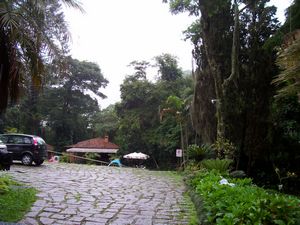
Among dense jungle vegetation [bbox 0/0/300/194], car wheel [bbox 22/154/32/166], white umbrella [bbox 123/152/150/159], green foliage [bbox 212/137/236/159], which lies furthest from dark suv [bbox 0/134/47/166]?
white umbrella [bbox 123/152/150/159]

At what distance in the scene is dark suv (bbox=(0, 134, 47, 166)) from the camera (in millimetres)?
14508

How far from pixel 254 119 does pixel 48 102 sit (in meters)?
23.7

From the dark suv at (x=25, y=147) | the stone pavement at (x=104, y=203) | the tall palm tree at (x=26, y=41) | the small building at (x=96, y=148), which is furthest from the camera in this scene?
the small building at (x=96, y=148)

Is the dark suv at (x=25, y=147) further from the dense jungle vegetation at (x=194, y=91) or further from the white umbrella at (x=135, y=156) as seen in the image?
the white umbrella at (x=135, y=156)

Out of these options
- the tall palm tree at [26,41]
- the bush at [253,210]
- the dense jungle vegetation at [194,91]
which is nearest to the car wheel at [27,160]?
the dense jungle vegetation at [194,91]

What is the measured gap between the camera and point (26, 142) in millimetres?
→ 14594

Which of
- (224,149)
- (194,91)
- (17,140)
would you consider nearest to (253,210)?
(224,149)

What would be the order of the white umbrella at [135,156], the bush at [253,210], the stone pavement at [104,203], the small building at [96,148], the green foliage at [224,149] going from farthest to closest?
the small building at [96,148] < the white umbrella at [135,156] < the green foliage at [224,149] < the stone pavement at [104,203] < the bush at [253,210]

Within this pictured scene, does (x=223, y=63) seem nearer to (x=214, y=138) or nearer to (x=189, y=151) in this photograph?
(x=214, y=138)

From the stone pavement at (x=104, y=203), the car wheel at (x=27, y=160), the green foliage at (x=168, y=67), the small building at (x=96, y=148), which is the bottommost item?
the stone pavement at (x=104, y=203)

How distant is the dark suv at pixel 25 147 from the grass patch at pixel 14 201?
6.46 metres

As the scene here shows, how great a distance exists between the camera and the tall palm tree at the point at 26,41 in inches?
253

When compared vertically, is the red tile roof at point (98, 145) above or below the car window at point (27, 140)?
above

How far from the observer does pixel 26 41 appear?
6.45 m
